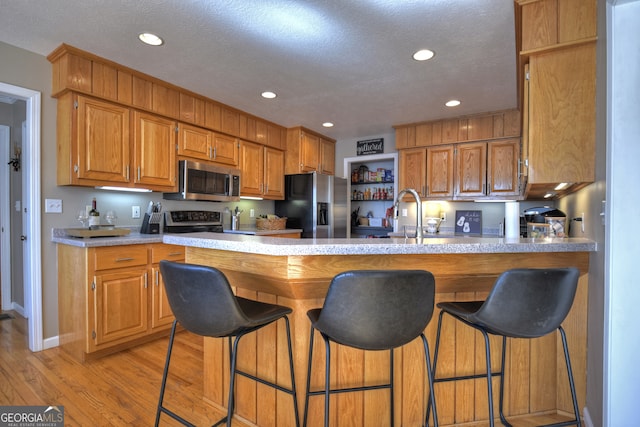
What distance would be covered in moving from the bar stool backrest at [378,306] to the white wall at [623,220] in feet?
2.85

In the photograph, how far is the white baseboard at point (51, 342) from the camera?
8.32 feet

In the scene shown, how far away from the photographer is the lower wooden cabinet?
7.69ft

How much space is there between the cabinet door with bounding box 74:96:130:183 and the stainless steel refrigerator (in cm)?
222

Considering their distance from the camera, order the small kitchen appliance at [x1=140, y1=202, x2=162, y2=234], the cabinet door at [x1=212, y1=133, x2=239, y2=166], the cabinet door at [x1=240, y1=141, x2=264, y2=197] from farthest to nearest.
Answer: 1. the cabinet door at [x1=240, y1=141, x2=264, y2=197]
2. the cabinet door at [x1=212, y1=133, x2=239, y2=166]
3. the small kitchen appliance at [x1=140, y1=202, x2=162, y2=234]

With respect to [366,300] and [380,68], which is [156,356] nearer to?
[366,300]

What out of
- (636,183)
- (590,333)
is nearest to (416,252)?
(636,183)

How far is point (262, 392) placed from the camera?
5.27ft

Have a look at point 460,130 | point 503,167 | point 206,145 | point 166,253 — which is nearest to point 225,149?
point 206,145

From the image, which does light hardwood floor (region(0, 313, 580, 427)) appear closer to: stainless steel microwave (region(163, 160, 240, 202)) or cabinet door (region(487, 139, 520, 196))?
stainless steel microwave (region(163, 160, 240, 202))

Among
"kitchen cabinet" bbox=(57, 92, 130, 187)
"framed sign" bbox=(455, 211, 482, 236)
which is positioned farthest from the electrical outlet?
"framed sign" bbox=(455, 211, 482, 236)

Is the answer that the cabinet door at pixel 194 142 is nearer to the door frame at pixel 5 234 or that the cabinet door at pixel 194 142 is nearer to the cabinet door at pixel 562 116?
the door frame at pixel 5 234

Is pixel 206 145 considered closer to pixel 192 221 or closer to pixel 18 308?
pixel 192 221

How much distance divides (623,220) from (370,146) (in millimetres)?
3782

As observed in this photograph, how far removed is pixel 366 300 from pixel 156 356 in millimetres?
2156
